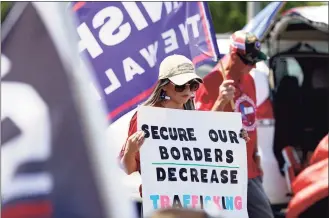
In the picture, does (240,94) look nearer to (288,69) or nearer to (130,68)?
(130,68)

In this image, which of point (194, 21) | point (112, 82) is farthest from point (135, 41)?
point (194, 21)

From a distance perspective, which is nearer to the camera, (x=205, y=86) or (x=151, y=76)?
(x=205, y=86)

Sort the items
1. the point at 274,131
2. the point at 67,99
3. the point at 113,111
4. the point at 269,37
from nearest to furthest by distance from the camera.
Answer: the point at 67,99
the point at 113,111
the point at 274,131
the point at 269,37

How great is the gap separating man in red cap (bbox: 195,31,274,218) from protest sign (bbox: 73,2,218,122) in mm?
700

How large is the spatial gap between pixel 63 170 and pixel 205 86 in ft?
10.5

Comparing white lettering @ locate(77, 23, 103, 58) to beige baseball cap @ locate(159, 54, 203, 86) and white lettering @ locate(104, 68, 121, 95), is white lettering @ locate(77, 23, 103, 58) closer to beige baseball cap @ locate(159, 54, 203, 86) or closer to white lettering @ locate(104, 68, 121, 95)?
white lettering @ locate(104, 68, 121, 95)

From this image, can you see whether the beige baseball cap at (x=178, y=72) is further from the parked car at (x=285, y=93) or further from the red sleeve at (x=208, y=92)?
the parked car at (x=285, y=93)

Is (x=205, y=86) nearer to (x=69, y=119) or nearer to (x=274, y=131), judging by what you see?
(x=274, y=131)

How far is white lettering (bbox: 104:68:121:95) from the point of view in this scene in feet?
18.3

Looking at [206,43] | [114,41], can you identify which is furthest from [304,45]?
[114,41]

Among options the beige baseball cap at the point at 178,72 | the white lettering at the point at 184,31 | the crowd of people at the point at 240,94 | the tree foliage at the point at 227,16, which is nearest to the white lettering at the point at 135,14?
the white lettering at the point at 184,31

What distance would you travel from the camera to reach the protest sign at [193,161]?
3998mm

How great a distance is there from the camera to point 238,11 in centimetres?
2242

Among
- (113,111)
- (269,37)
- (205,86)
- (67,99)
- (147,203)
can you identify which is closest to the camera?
(67,99)
